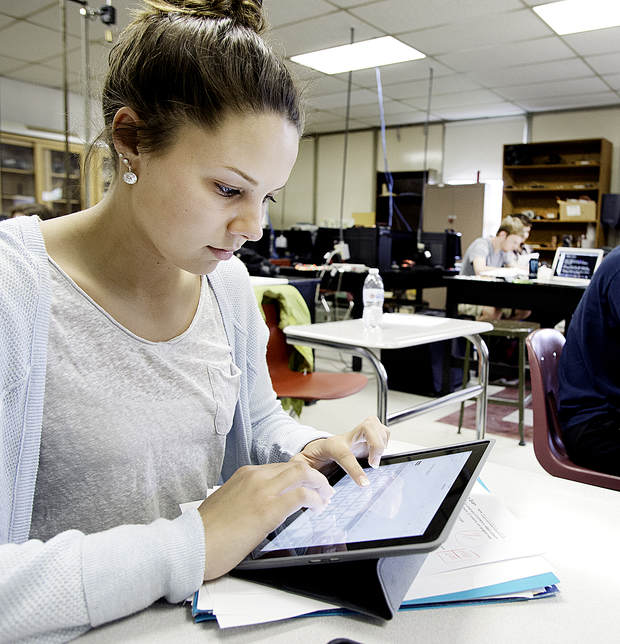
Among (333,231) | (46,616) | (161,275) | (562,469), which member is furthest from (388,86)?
(46,616)

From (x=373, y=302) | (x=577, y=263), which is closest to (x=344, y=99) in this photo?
(x=577, y=263)

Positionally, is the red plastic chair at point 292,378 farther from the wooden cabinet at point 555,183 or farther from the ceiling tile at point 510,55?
the wooden cabinet at point 555,183

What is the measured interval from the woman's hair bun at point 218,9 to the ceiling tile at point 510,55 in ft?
15.5

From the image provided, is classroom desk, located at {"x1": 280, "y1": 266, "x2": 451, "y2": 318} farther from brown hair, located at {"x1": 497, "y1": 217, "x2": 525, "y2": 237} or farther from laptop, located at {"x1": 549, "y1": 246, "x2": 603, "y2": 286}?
laptop, located at {"x1": 549, "y1": 246, "x2": 603, "y2": 286}

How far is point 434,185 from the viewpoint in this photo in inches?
309

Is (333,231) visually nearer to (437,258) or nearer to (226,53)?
(437,258)

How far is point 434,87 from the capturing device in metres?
6.19

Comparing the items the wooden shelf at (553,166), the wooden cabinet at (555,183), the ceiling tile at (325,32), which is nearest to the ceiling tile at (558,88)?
the wooden cabinet at (555,183)

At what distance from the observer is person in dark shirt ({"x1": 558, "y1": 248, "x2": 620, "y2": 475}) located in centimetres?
145

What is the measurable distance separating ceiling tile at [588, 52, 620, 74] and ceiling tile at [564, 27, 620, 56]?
0.45ft

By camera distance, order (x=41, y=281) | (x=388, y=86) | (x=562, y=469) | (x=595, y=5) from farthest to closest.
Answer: (x=388, y=86), (x=595, y=5), (x=562, y=469), (x=41, y=281)

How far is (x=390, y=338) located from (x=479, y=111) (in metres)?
6.13

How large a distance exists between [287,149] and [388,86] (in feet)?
19.7

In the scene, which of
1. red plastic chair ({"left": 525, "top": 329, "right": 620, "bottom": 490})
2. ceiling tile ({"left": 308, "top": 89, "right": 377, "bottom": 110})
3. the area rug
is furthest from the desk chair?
ceiling tile ({"left": 308, "top": 89, "right": 377, "bottom": 110})
